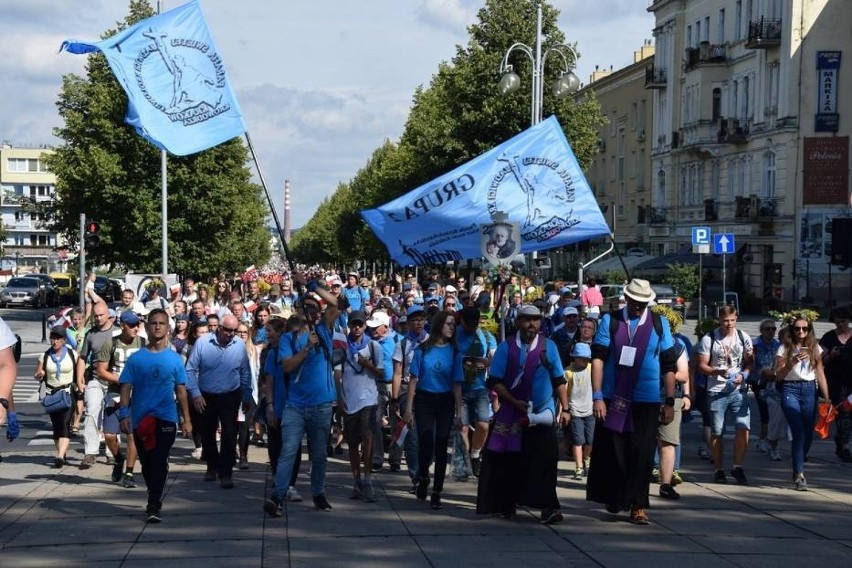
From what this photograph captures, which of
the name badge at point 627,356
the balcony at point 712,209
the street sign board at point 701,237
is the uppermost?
the balcony at point 712,209

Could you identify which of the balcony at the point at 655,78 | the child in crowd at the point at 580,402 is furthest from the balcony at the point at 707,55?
the child in crowd at the point at 580,402

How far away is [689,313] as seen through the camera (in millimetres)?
49531

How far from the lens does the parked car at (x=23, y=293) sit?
62.4m

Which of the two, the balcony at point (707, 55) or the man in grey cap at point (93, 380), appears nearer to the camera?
the man in grey cap at point (93, 380)

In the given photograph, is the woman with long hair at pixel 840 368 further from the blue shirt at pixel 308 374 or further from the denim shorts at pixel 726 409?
the blue shirt at pixel 308 374

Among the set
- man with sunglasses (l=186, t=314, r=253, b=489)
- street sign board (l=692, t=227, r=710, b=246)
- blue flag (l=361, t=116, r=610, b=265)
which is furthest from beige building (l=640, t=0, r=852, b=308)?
man with sunglasses (l=186, t=314, r=253, b=489)

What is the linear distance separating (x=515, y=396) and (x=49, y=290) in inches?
→ 2320

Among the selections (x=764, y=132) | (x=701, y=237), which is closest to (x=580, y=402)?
(x=701, y=237)

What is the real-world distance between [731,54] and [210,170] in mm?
24161

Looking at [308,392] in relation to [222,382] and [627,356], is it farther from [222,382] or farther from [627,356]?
[627,356]

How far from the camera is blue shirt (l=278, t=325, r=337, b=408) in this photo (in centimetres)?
1072

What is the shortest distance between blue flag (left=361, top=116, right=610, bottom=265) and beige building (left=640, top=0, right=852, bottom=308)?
111 feet

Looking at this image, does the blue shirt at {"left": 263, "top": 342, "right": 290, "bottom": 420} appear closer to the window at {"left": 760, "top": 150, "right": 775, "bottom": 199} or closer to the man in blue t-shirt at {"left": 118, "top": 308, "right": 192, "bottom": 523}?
the man in blue t-shirt at {"left": 118, "top": 308, "right": 192, "bottom": 523}

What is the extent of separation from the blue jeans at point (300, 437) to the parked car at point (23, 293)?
5429cm
